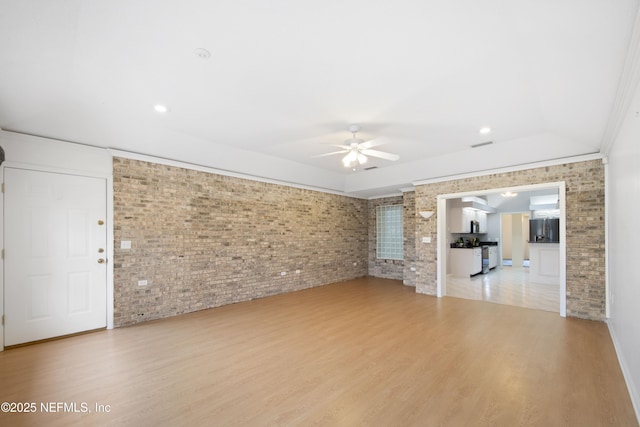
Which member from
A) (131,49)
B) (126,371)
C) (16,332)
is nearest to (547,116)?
(131,49)

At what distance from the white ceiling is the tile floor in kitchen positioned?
9.70 ft

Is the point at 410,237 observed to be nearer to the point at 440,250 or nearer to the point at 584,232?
the point at 440,250

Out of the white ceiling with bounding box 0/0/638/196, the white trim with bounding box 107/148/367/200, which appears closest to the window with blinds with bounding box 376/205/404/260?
the white trim with bounding box 107/148/367/200

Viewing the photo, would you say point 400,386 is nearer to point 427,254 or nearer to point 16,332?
point 427,254

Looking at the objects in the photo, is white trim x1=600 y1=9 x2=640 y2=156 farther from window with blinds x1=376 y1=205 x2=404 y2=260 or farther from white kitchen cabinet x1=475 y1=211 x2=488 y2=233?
white kitchen cabinet x1=475 y1=211 x2=488 y2=233

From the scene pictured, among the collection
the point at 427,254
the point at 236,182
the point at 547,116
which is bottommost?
the point at 427,254

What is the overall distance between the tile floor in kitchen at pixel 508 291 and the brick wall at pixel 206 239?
3.59 metres

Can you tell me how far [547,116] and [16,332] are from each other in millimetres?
7710

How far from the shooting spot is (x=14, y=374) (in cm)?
296

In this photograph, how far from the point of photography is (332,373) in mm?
2955

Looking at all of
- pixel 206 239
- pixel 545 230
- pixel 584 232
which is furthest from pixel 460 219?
pixel 206 239

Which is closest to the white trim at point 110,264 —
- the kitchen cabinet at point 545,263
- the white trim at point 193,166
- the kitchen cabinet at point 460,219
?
the white trim at point 193,166

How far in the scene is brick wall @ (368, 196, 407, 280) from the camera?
8.73 meters

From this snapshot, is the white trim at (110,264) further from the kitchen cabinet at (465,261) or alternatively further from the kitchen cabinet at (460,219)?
the kitchen cabinet at (460,219)
